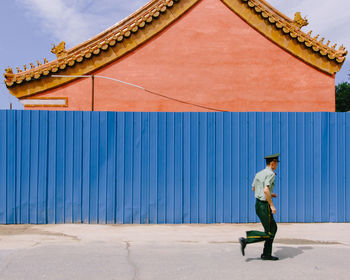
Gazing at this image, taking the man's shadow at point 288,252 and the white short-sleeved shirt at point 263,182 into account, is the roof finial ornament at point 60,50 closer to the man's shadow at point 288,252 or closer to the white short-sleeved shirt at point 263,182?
the white short-sleeved shirt at point 263,182

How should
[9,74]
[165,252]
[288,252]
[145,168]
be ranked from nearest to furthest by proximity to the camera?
1. [165,252]
2. [288,252]
3. [145,168]
4. [9,74]

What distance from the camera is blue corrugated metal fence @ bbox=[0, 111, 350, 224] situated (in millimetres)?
7387

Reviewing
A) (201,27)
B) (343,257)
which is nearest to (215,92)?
(201,27)

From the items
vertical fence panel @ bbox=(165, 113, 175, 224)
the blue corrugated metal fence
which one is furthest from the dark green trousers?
vertical fence panel @ bbox=(165, 113, 175, 224)

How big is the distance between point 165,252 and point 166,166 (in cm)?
225

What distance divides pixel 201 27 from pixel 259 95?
8.72 ft

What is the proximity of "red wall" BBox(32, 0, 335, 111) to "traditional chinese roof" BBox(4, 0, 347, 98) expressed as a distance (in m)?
0.21

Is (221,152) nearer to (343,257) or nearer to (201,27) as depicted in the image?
(343,257)

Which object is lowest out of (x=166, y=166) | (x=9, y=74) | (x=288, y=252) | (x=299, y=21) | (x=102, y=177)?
(x=288, y=252)

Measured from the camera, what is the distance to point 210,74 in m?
10.8

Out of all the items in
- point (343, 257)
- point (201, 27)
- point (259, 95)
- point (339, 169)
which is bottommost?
point (343, 257)

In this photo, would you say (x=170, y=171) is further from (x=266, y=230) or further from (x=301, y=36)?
(x=301, y=36)

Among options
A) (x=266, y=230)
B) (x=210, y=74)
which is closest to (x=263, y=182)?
(x=266, y=230)

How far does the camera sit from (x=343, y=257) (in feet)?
17.9
